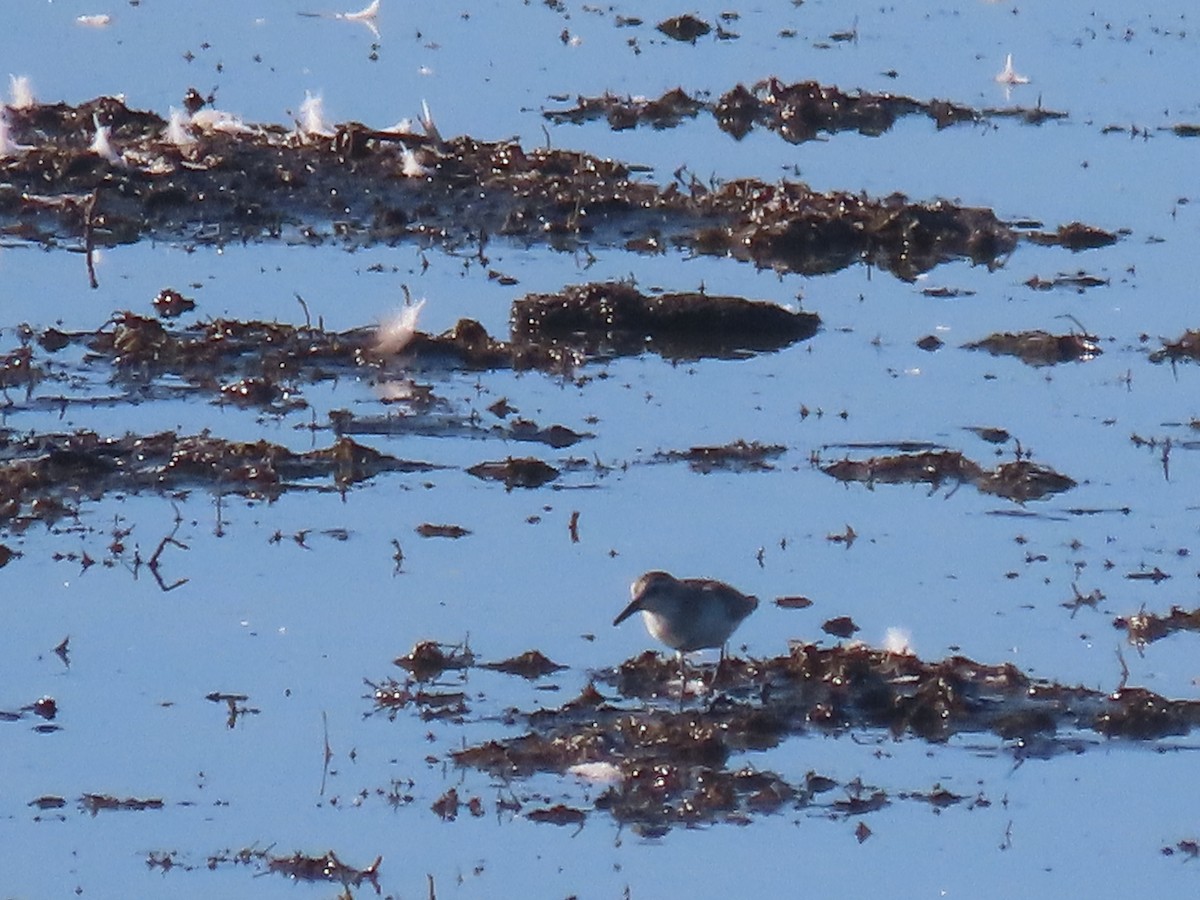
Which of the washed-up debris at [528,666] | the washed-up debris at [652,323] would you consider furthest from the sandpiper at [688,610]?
the washed-up debris at [652,323]

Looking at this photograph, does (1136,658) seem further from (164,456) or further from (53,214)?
(53,214)

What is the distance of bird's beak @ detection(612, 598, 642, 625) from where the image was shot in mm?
8000

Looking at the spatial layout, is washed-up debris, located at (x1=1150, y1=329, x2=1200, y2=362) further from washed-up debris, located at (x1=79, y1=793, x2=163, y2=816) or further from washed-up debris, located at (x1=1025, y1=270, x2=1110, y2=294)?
washed-up debris, located at (x1=79, y1=793, x2=163, y2=816)

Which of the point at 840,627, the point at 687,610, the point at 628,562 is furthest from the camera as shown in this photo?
the point at 628,562

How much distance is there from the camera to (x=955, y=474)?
996 cm

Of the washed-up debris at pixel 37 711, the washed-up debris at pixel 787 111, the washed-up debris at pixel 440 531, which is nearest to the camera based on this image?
the washed-up debris at pixel 37 711

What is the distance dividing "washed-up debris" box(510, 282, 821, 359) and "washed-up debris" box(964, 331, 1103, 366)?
0.82 m

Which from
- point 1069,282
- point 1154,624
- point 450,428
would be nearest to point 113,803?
point 1154,624

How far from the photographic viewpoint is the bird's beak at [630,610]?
8000 mm

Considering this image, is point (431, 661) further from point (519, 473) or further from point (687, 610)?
point (519, 473)

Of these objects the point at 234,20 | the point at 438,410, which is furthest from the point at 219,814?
the point at 234,20

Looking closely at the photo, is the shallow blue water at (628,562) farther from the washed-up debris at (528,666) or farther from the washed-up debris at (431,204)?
the washed-up debris at (431,204)

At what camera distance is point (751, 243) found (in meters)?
13.2

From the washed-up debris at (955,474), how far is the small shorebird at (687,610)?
1979mm
